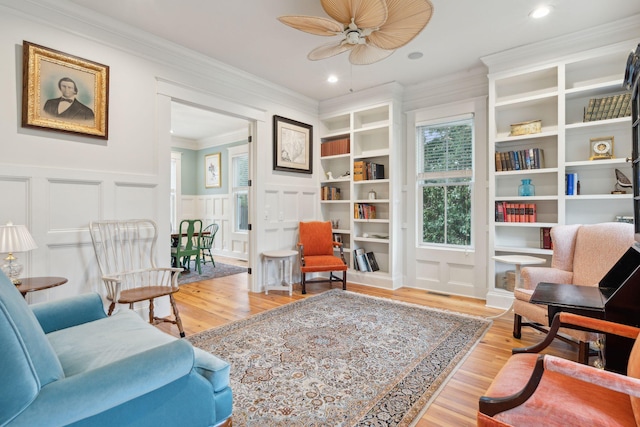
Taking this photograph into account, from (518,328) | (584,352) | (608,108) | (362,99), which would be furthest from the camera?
(362,99)

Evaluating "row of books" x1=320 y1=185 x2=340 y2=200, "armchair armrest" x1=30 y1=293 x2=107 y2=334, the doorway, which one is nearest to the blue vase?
"row of books" x1=320 y1=185 x2=340 y2=200

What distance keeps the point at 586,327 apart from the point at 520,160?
2.58 metres

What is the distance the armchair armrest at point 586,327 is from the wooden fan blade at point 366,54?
241 cm

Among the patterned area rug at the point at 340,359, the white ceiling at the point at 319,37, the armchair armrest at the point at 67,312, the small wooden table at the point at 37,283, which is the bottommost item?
the patterned area rug at the point at 340,359

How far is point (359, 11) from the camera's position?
229cm

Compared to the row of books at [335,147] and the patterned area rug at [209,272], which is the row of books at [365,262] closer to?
the row of books at [335,147]

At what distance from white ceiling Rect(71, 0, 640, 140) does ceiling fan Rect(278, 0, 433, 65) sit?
0.39 meters

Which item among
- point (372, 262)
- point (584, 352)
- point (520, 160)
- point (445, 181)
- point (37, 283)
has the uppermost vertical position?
point (520, 160)

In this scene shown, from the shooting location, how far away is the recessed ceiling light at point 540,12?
2707mm

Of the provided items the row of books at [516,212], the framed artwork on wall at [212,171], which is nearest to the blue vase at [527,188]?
the row of books at [516,212]

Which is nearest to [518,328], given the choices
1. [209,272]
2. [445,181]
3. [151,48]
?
[445,181]

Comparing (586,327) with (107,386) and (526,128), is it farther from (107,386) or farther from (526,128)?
(526,128)

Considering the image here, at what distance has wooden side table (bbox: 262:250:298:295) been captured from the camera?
427 cm

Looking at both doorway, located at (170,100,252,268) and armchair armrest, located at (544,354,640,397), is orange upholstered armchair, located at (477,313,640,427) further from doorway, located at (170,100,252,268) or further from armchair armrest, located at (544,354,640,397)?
doorway, located at (170,100,252,268)
